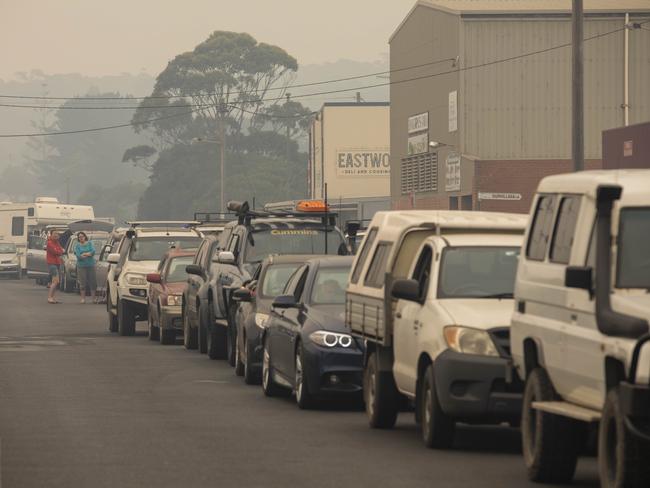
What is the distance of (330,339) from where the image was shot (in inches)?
667

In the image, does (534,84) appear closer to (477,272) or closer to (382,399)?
(382,399)

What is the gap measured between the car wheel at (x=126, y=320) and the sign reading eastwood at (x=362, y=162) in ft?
260

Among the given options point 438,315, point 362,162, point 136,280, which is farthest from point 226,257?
point 362,162

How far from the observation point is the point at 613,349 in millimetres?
10164

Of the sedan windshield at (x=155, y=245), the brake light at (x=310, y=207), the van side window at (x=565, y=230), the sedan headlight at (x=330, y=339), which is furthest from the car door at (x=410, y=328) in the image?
the sedan windshield at (x=155, y=245)

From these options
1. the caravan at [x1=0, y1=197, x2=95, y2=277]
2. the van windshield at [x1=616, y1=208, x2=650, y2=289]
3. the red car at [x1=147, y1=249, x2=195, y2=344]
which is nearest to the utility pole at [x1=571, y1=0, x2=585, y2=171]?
the red car at [x1=147, y1=249, x2=195, y2=344]

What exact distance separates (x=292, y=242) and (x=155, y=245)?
821 centimetres

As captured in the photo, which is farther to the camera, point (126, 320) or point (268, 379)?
point (126, 320)

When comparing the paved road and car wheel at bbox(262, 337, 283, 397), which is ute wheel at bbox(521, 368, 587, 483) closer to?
the paved road

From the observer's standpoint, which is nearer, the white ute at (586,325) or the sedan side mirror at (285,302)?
the white ute at (586,325)

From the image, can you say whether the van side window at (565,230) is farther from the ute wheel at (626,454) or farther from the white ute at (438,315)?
the white ute at (438,315)

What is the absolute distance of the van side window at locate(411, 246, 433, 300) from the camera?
14.7 meters

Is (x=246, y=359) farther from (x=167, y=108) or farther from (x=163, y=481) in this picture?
(x=167, y=108)

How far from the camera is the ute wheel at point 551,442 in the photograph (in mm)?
11633
